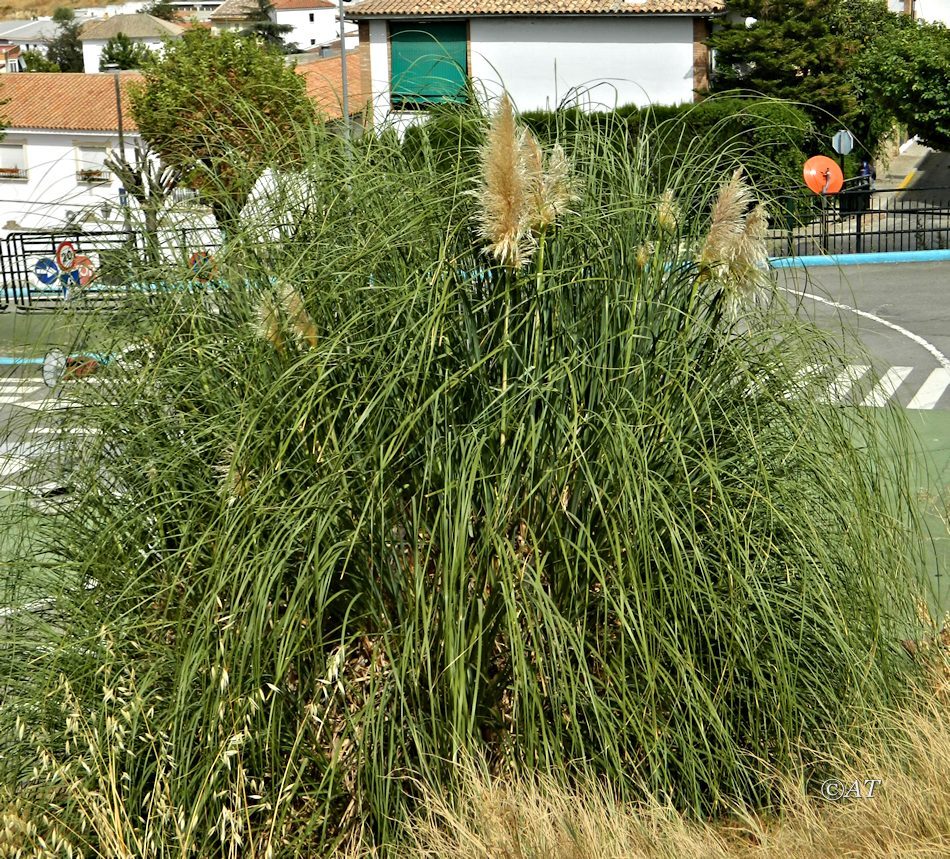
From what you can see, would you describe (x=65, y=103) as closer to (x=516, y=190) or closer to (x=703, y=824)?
(x=516, y=190)

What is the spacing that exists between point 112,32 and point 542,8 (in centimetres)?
8790

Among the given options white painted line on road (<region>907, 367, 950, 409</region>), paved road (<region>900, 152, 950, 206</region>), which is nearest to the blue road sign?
white painted line on road (<region>907, 367, 950, 409</region>)

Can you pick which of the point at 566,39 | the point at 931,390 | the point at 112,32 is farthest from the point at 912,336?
the point at 112,32

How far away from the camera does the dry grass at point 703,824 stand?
304 centimetres

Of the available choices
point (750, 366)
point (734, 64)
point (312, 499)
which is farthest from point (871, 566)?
point (734, 64)

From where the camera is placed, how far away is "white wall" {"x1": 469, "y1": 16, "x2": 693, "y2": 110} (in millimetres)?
36812

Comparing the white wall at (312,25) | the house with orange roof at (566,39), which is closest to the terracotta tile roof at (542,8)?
the house with orange roof at (566,39)

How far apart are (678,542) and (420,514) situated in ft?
2.41

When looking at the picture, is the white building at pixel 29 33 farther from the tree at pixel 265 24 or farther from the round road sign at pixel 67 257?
the round road sign at pixel 67 257

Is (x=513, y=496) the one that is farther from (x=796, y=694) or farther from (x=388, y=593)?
(x=796, y=694)

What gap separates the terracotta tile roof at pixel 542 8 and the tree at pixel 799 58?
5.67 feet

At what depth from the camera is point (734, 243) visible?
3.81 m

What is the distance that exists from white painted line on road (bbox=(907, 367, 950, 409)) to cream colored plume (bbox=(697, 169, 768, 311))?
809 cm

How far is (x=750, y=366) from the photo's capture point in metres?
3.95
